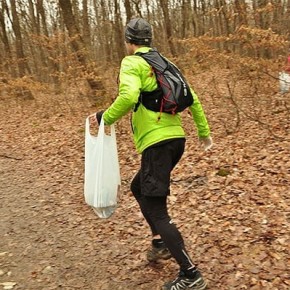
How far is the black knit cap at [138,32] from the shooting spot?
311cm

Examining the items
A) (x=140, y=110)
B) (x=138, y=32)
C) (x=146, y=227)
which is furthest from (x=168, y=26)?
(x=140, y=110)

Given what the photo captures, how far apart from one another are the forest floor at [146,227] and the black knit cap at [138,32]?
7.35 ft

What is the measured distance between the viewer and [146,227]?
488 cm

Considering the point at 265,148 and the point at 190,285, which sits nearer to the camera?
the point at 190,285

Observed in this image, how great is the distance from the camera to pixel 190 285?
3.32m

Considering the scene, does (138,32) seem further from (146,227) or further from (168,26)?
(168,26)

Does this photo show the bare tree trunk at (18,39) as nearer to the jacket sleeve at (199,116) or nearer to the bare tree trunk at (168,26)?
the bare tree trunk at (168,26)

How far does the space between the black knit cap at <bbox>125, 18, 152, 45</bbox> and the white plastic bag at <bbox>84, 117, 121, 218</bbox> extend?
0.83 metres

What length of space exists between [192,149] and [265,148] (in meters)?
1.43

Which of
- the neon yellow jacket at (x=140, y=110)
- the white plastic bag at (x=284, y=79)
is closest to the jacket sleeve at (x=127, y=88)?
the neon yellow jacket at (x=140, y=110)

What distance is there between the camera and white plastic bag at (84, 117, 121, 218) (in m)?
3.52

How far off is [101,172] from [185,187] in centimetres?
260

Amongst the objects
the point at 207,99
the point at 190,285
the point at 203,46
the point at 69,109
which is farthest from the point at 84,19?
the point at 190,285

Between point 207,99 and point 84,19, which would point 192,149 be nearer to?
point 207,99
